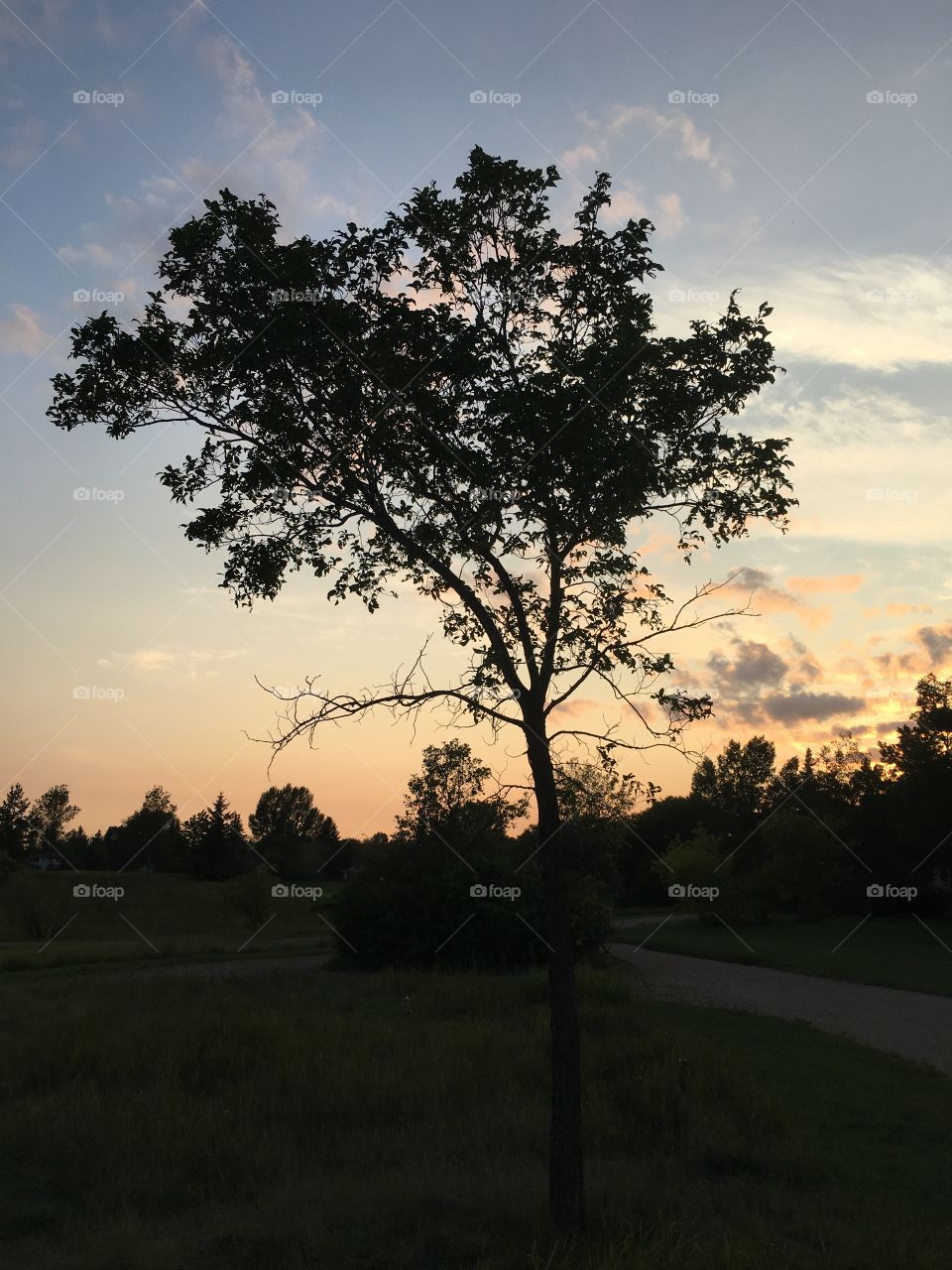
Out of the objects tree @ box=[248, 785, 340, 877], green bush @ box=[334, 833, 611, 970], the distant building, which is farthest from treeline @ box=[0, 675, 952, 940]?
the distant building

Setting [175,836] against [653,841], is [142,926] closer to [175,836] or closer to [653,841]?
[653,841]

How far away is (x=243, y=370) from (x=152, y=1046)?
883 centimetres

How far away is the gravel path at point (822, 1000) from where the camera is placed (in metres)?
14.8

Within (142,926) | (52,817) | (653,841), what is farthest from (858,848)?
(52,817)

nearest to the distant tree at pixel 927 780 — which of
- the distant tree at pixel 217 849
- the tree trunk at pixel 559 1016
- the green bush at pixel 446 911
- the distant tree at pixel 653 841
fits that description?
the distant tree at pixel 653 841

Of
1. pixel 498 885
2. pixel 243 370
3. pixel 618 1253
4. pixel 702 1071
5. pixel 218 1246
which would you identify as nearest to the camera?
pixel 618 1253

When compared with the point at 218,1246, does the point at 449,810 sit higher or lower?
higher

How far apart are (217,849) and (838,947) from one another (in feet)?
225

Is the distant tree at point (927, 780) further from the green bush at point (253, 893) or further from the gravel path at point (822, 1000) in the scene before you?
the green bush at point (253, 893)

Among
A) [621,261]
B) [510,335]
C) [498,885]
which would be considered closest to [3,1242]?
[510,335]

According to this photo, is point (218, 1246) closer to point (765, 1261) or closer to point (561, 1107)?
point (561, 1107)

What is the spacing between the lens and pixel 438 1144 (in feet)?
30.2

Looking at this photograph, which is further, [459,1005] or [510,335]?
[459,1005]

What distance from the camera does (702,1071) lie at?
1091 centimetres
